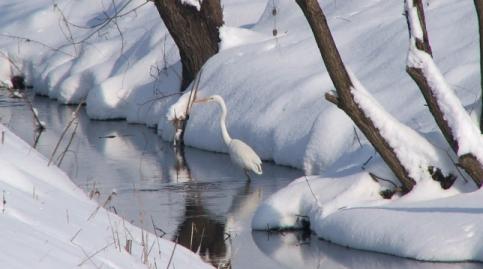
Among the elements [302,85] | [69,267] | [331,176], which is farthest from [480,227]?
[302,85]

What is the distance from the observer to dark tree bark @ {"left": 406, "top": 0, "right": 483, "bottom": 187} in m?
9.73

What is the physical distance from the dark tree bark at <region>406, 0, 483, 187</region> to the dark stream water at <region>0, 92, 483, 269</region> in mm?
1092

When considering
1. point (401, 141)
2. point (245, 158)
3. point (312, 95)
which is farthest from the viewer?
point (312, 95)

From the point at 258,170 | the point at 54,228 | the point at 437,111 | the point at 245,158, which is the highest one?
the point at 437,111

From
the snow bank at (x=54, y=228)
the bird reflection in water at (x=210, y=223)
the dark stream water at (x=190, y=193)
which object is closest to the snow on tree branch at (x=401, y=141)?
the dark stream water at (x=190, y=193)

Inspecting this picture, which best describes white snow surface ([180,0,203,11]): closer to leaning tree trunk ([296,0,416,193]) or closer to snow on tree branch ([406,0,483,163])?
leaning tree trunk ([296,0,416,193])

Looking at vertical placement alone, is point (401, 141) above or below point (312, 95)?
below

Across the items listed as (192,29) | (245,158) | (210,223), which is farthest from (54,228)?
(192,29)

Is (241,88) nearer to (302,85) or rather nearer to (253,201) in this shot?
(302,85)

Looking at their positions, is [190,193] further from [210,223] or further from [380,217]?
[380,217]

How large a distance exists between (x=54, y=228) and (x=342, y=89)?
4.71 metres

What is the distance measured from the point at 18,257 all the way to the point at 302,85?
1110 centimetres

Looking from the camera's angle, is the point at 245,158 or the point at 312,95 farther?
the point at 312,95

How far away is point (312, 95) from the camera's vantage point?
49.3 feet
